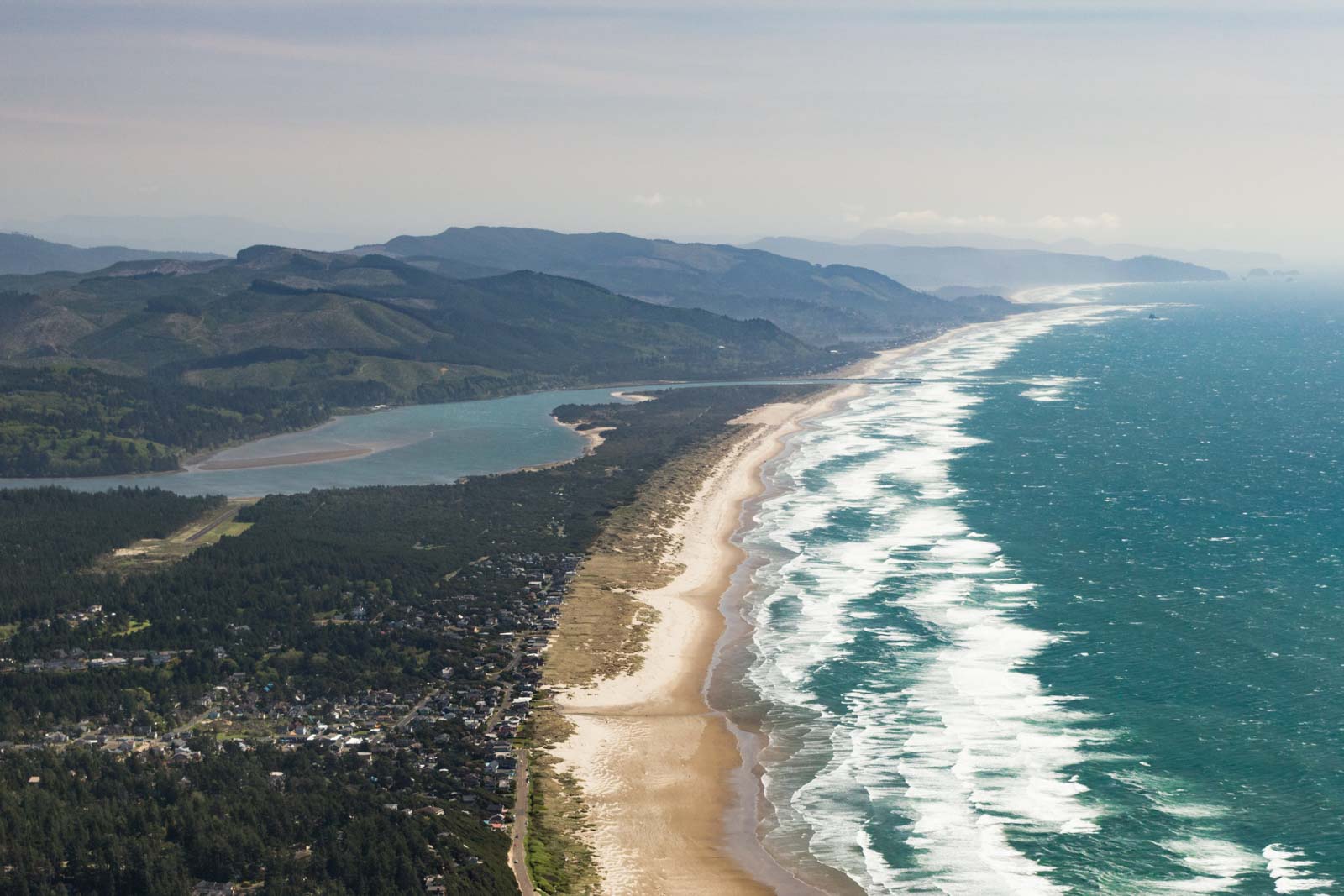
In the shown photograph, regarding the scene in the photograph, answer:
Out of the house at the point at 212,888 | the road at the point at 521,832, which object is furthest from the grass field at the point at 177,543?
the house at the point at 212,888

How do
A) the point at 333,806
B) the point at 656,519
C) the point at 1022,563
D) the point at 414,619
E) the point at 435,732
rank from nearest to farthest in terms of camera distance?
1. the point at 333,806
2. the point at 435,732
3. the point at 414,619
4. the point at 1022,563
5. the point at 656,519

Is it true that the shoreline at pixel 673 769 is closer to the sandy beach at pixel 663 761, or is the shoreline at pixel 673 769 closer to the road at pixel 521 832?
the sandy beach at pixel 663 761

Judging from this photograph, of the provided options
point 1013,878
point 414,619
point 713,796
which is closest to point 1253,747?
point 1013,878

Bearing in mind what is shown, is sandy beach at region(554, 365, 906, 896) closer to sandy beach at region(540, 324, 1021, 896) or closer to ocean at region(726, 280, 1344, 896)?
sandy beach at region(540, 324, 1021, 896)

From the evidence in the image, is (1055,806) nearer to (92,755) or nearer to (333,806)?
(333,806)

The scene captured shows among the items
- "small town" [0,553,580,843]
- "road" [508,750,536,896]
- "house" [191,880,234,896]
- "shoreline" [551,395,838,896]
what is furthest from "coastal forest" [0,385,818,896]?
"shoreline" [551,395,838,896]

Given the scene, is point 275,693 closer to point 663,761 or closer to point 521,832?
point 521,832

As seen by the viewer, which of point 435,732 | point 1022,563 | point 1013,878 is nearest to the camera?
point 1013,878
